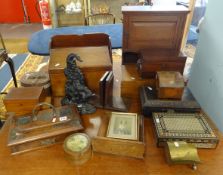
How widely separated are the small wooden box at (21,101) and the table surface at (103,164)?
15 cm

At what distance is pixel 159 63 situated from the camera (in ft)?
3.13

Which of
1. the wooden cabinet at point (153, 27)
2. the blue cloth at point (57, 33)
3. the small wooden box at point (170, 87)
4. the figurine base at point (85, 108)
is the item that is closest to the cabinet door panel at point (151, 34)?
the wooden cabinet at point (153, 27)

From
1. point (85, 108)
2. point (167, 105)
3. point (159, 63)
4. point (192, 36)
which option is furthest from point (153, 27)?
point (192, 36)

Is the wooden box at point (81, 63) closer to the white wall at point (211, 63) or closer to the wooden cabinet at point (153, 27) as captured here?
the wooden cabinet at point (153, 27)

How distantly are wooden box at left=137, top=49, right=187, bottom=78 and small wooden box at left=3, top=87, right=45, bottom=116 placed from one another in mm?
482

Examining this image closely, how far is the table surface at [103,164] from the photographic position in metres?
0.65

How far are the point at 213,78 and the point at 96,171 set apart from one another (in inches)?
29.8

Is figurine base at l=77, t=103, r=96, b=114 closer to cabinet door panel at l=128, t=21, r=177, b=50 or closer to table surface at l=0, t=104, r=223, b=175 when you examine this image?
table surface at l=0, t=104, r=223, b=175

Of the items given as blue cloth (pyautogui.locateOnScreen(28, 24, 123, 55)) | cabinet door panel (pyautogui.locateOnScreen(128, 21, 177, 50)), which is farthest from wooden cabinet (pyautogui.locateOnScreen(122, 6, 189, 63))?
blue cloth (pyautogui.locateOnScreen(28, 24, 123, 55))

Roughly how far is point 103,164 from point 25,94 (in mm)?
421

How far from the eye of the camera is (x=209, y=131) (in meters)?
0.73

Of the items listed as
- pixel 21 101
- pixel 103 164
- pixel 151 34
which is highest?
pixel 151 34

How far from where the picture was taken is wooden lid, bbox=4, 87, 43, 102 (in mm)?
804

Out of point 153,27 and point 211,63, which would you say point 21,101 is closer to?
point 153,27
